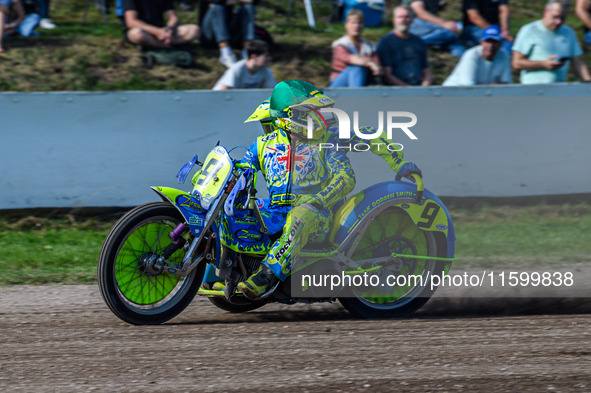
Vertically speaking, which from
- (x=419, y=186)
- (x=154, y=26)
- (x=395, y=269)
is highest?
(x=154, y=26)

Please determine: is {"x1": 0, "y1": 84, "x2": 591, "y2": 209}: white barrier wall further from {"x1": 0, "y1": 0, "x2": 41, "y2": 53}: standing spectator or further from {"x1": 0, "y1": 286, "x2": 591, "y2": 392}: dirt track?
{"x1": 0, "y1": 286, "x2": 591, "y2": 392}: dirt track

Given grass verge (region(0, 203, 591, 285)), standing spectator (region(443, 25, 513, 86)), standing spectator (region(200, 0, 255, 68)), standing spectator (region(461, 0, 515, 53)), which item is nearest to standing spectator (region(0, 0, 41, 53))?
standing spectator (region(200, 0, 255, 68))

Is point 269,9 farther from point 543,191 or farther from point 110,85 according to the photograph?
point 543,191

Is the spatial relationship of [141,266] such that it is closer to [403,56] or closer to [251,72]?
[251,72]

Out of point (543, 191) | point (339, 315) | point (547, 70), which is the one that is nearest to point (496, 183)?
point (543, 191)

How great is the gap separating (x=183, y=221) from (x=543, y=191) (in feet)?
15.2

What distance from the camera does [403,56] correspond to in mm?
8805

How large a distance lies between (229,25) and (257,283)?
205 inches

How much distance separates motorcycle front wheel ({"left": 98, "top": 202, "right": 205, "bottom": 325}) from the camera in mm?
4742

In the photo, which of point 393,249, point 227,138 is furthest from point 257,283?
point 227,138

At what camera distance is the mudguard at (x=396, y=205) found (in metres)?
5.13

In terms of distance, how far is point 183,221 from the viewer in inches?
195

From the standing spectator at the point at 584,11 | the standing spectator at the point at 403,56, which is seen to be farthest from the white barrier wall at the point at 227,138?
the standing spectator at the point at 584,11

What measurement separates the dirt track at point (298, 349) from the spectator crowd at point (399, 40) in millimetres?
3468
